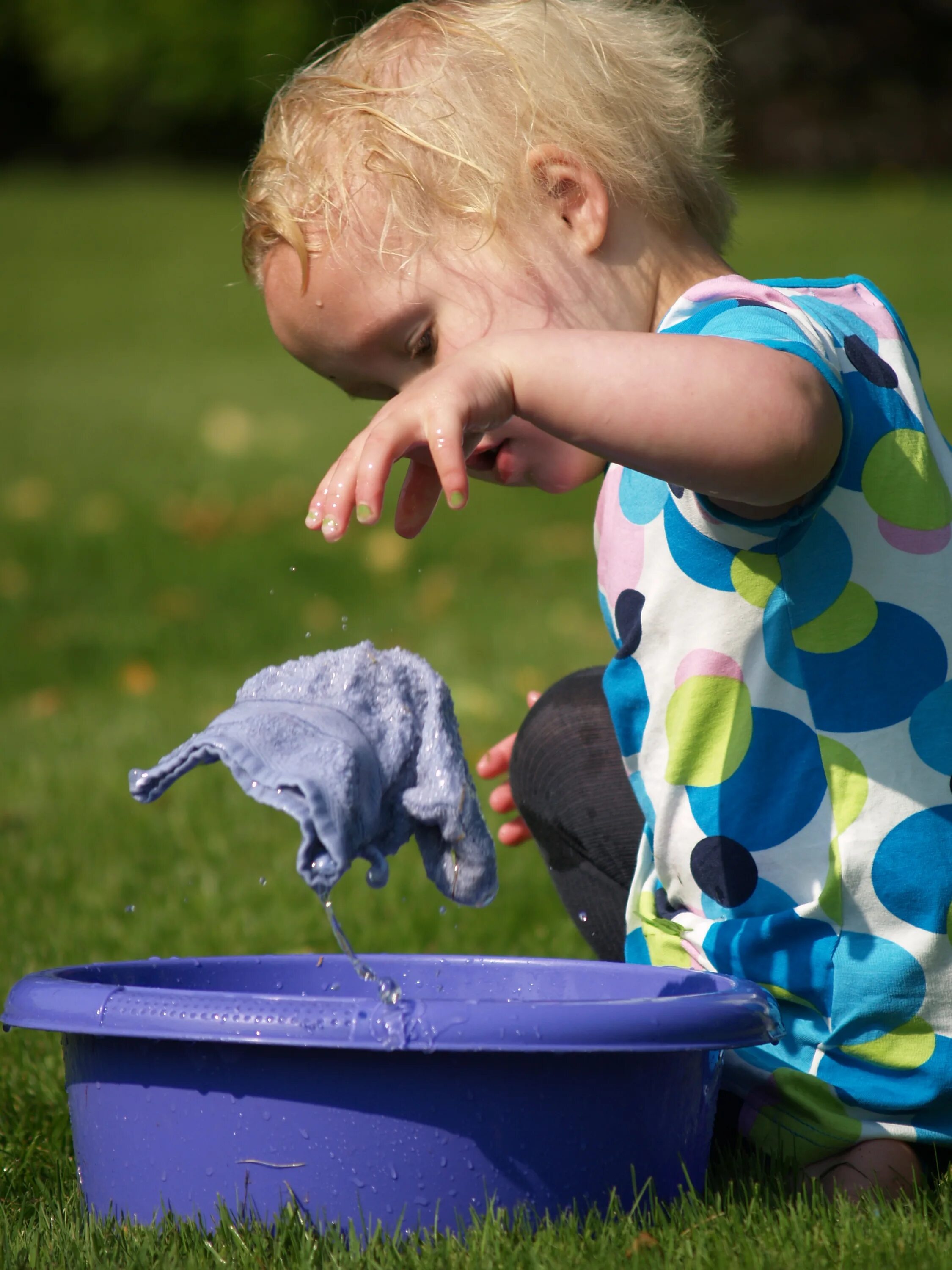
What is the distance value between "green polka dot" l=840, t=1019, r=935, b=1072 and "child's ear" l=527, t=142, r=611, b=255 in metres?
0.95

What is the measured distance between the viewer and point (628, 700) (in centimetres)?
173

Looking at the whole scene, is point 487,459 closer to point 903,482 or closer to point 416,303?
point 416,303

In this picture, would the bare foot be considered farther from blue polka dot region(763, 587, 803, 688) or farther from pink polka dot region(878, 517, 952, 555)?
pink polka dot region(878, 517, 952, 555)

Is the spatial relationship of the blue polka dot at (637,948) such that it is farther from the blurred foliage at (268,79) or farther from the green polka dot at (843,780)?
the blurred foliage at (268,79)

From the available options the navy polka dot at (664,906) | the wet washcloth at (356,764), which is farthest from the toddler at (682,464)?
the wet washcloth at (356,764)

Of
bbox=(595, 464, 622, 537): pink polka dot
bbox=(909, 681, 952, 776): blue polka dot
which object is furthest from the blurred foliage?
bbox=(909, 681, 952, 776): blue polka dot

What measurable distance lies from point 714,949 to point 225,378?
930 cm

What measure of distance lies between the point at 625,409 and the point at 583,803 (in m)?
0.79

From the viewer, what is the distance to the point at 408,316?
1.79 metres

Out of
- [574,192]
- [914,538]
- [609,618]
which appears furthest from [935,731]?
[574,192]

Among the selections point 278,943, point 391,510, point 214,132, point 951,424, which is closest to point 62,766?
point 278,943

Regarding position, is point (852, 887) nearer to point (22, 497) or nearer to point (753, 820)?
point (753, 820)

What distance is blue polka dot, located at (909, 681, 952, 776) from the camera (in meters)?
1.61

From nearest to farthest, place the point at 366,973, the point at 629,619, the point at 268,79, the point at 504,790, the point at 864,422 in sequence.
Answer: the point at 366,973, the point at 864,422, the point at 629,619, the point at 504,790, the point at 268,79
